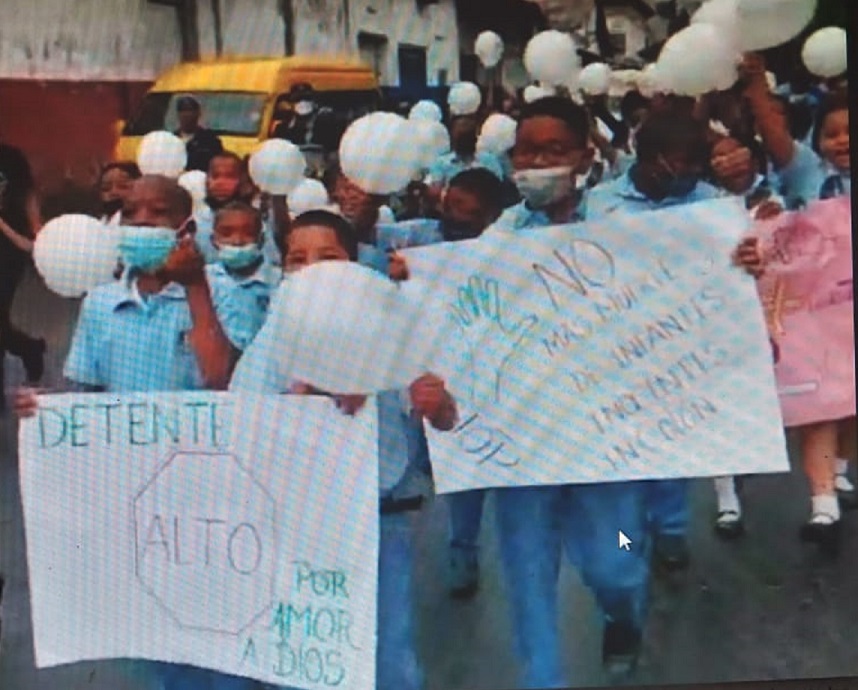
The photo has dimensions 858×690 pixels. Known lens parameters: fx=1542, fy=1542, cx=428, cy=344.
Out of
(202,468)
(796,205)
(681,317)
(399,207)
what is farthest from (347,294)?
(796,205)

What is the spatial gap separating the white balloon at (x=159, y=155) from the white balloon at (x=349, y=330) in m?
0.38

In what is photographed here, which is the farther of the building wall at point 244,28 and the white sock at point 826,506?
the white sock at point 826,506

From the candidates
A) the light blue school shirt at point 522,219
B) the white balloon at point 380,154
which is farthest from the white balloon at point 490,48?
the light blue school shirt at point 522,219

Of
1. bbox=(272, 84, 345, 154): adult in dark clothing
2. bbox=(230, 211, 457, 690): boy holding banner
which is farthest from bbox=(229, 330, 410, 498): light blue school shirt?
bbox=(272, 84, 345, 154): adult in dark clothing

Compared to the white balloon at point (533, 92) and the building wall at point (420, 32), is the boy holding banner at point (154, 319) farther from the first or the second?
the white balloon at point (533, 92)

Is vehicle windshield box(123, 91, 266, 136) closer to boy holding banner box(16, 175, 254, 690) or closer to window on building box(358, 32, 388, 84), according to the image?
boy holding banner box(16, 175, 254, 690)

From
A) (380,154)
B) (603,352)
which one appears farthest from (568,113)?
(603,352)

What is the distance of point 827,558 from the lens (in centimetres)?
369

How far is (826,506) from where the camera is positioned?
12.1ft

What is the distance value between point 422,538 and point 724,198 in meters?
1.06

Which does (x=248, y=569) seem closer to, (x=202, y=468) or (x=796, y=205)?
(x=202, y=468)

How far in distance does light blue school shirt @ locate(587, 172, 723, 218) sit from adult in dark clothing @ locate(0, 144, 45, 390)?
1.28 meters

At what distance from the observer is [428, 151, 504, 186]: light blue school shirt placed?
3.57m

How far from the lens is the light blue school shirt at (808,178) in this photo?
11.9 ft
